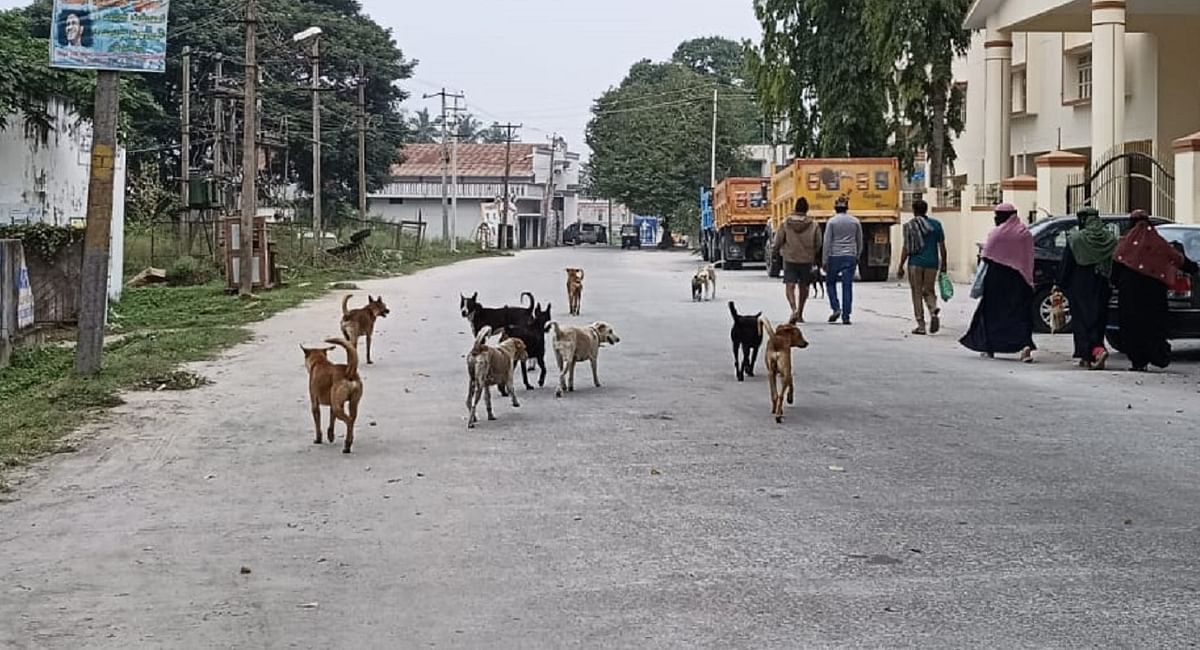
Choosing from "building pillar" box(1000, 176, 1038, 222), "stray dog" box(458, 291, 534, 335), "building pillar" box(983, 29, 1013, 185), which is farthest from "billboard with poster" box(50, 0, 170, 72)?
"building pillar" box(983, 29, 1013, 185)

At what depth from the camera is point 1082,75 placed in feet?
126

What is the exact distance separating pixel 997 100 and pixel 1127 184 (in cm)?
893

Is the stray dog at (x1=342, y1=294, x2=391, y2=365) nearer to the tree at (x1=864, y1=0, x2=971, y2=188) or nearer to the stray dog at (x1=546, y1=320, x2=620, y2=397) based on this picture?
the stray dog at (x1=546, y1=320, x2=620, y2=397)

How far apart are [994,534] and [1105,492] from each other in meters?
1.43

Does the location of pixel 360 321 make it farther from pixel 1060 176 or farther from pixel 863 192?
pixel 863 192

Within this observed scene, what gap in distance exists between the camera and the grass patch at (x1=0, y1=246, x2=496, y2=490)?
442 inches

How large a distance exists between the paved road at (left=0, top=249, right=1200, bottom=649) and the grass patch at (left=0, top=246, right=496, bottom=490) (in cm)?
44

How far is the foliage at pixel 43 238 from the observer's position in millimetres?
18297

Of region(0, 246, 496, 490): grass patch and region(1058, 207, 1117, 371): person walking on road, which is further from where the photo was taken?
region(1058, 207, 1117, 371): person walking on road

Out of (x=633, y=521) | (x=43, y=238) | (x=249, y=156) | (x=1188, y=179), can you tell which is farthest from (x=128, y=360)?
(x=1188, y=179)

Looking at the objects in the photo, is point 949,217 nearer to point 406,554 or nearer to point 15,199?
point 15,199

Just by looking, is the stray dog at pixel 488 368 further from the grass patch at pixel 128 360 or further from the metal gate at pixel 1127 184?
the metal gate at pixel 1127 184

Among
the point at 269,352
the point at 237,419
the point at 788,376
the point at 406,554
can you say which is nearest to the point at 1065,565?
the point at 406,554

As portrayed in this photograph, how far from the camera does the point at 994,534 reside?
7.32 meters
